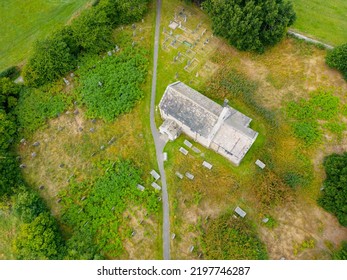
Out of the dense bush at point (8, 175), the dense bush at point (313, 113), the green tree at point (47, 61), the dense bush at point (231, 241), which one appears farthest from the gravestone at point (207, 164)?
the green tree at point (47, 61)

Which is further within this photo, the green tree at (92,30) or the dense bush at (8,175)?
the green tree at (92,30)

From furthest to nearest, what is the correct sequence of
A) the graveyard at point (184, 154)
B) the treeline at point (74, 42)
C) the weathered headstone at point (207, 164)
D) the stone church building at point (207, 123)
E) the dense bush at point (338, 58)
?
1. the treeline at point (74, 42)
2. the dense bush at point (338, 58)
3. the weathered headstone at point (207, 164)
4. the stone church building at point (207, 123)
5. the graveyard at point (184, 154)

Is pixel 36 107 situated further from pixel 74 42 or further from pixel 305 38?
pixel 305 38

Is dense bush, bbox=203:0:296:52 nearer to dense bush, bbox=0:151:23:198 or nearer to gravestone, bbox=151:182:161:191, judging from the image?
gravestone, bbox=151:182:161:191

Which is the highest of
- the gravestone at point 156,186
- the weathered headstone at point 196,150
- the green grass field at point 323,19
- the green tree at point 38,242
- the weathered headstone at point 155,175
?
the green grass field at point 323,19

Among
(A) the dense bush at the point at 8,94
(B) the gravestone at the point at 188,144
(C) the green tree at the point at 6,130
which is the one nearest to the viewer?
(B) the gravestone at the point at 188,144

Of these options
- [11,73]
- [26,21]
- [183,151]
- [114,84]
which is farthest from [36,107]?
[183,151]

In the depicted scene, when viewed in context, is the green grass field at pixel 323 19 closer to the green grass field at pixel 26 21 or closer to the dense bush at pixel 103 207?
the dense bush at pixel 103 207
